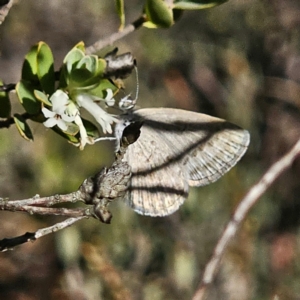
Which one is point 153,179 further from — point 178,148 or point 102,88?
point 102,88

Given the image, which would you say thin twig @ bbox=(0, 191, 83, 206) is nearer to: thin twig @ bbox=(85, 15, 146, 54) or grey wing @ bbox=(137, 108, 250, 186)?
thin twig @ bbox=(85, 15, 146, 54)

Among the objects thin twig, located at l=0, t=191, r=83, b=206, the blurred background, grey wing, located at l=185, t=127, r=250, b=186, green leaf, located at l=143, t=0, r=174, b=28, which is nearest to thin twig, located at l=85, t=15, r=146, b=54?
green leaf, located at l=143, t=0, r=174, b=28

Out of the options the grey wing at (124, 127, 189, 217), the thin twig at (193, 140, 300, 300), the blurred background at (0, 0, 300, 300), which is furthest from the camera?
the blurred background at (0, 0, 300, 300)

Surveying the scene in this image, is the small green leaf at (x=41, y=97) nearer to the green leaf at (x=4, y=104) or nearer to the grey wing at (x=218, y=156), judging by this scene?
the green leaf at (x=4, y=104)

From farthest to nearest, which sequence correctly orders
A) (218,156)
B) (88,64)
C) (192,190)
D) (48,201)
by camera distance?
(192,190) → (218,156) → (88,64) → (48,201)

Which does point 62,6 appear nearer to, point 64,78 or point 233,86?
point 233,86

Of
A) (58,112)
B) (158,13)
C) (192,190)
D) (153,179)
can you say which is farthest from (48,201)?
(192,190)

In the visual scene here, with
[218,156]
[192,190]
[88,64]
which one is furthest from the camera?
[192,190]
